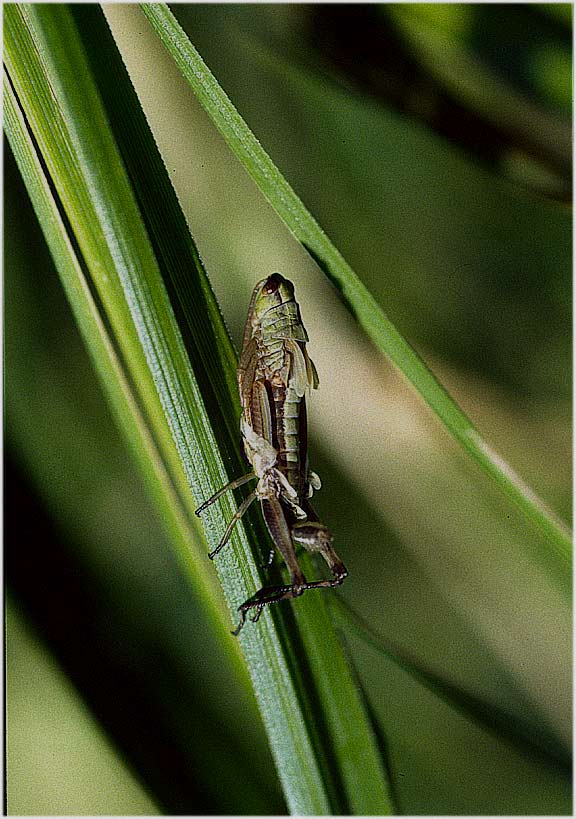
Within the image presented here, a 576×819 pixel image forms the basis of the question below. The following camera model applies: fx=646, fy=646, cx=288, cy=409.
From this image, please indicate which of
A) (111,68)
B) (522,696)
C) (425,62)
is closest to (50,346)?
(111,68)

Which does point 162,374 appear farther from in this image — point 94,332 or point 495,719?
point 495,719

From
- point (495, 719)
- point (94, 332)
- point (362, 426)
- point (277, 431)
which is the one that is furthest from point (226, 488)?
point (495, 719)

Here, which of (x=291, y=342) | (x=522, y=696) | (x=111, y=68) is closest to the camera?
(x=111, y=68)

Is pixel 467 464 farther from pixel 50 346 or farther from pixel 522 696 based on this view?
pixel 50 346

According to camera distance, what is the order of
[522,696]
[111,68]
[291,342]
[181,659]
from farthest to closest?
[522,696] < [181,659] < [291,342] < [111,68]

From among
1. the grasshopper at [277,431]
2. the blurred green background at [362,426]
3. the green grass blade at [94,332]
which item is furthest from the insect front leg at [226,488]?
the blurred green background at [362,426]

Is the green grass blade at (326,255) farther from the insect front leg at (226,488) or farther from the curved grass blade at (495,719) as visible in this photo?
the curved grass blade at (495,719)
